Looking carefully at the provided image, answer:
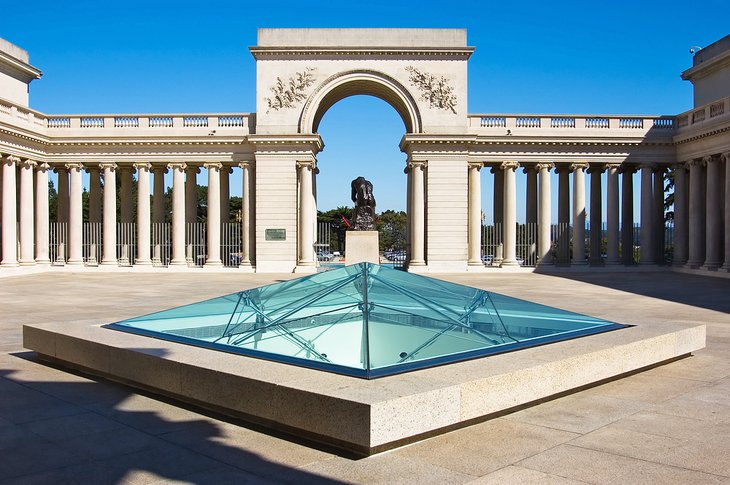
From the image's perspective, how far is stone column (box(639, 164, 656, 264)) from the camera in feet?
157

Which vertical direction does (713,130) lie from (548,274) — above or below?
above

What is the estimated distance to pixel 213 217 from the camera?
48.0 metres

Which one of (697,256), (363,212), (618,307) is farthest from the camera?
(697,256)

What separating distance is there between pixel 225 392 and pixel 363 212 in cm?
3011

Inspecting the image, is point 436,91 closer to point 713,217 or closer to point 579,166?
point 579,166

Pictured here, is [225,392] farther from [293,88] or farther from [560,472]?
[293,88]

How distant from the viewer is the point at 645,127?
47781 millimetres

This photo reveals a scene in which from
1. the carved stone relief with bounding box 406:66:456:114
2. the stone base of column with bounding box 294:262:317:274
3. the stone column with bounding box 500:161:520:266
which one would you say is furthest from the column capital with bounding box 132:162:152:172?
the stone column with bounding box 500:161:520:266

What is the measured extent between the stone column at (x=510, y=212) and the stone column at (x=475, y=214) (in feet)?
6.48

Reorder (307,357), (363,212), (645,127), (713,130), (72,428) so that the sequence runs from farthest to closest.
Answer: (645,127), (713,130), (363,212), (307,357), (72,428)

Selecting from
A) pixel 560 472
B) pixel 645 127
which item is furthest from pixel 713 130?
pixel 560 472

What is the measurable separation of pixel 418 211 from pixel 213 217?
15.8 m

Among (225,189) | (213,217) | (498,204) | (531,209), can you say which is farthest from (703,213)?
(225,189)

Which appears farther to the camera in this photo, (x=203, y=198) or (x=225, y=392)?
(x=203, y=198)
